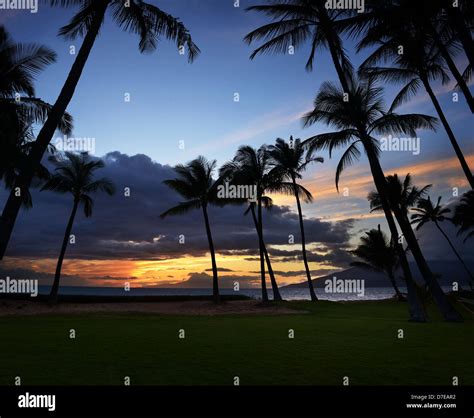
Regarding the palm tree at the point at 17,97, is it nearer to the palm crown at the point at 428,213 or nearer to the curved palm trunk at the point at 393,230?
the curved palm trunk at the point at 393,230

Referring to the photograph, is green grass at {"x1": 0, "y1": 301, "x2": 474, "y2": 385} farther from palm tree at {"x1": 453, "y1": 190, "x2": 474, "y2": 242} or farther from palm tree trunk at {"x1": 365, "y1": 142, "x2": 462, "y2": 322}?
palm tree at {"x1": 453, "y1": 190, "x2": 474, "y2": 242}

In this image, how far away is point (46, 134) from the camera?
1010 cm

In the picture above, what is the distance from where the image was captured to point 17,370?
22.9ft

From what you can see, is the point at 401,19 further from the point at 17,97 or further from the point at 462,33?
the point at 17,97

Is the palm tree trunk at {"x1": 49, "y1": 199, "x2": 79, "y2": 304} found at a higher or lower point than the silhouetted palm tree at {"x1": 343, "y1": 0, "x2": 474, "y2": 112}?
lower

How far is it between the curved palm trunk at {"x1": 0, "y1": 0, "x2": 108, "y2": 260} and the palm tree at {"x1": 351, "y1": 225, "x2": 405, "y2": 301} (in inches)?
1765

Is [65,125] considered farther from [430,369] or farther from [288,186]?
[288,186]

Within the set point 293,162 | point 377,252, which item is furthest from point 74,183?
point 377,252

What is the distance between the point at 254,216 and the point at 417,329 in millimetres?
22224

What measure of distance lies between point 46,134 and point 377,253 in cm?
4645

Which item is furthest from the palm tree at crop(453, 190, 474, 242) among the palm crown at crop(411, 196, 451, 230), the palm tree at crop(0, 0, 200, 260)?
the palm tree at crop(0, 0, 200, 260)

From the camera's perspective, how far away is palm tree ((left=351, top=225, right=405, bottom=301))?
163 feet

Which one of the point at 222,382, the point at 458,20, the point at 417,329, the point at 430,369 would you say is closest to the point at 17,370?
the point at 222,382

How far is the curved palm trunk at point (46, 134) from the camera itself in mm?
9195
